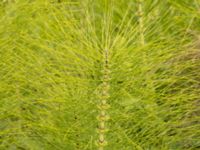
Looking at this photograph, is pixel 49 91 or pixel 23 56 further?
pixel 23 56

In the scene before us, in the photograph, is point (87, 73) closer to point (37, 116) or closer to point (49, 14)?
point (37, 116)

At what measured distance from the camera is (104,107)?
55.2 inches

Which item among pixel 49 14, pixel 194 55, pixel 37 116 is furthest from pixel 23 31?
pixel 194 55

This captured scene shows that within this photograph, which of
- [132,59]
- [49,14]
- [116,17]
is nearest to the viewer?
[132,59]

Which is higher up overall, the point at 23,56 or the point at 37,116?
the point at 23,56

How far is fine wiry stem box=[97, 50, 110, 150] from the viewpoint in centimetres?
137

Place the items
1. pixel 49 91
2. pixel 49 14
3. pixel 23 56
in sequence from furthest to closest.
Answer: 1. pixel 49 14
2. pixel 23 56
3. pixel 49 91

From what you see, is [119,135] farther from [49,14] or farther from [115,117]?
[49,14]

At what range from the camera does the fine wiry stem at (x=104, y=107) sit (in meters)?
1.37

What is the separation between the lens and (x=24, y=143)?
5.49 ft

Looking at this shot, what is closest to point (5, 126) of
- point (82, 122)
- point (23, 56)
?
point (23, 56)

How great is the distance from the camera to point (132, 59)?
1417mm

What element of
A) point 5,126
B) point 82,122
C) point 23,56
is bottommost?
point 5,126

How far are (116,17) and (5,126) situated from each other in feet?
2.01
